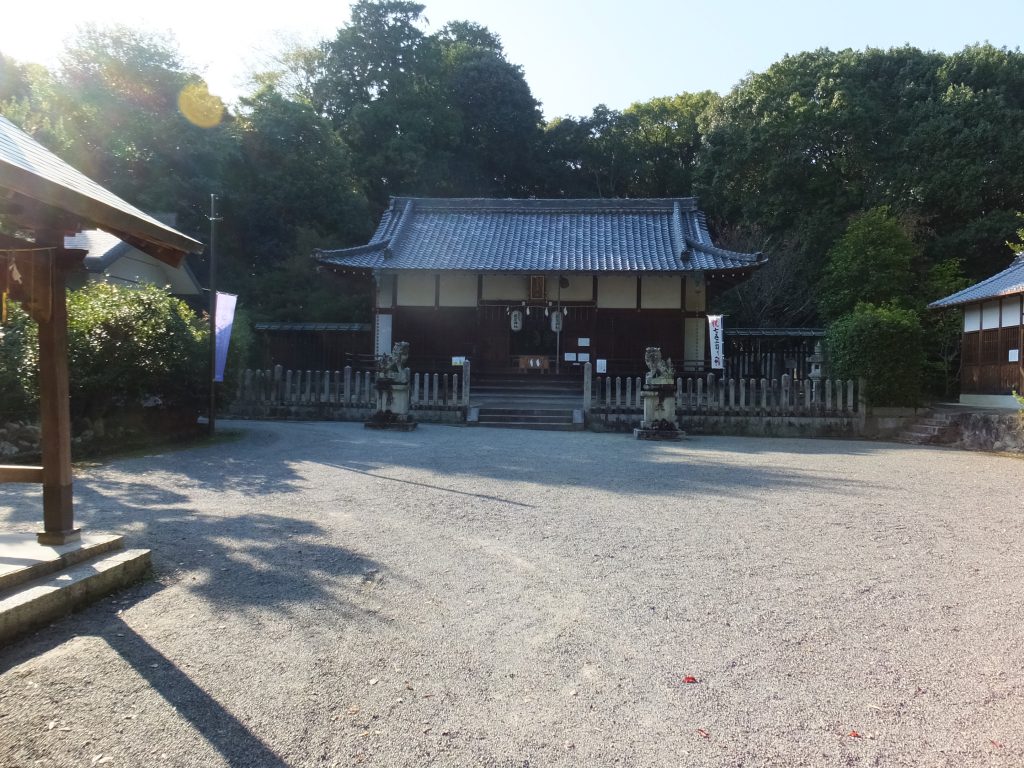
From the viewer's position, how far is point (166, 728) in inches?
90.5

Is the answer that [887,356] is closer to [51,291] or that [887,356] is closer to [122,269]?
[51,291]

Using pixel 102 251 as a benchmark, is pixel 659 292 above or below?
below

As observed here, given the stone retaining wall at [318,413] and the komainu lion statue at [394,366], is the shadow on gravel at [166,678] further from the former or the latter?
the stone retaining wall at [318,413]

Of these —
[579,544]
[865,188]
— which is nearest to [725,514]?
[579,544]

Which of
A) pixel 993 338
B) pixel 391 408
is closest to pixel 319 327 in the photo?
pixel 391 408

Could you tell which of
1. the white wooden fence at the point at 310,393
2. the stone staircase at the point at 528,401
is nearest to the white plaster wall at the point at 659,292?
the stone staircase at the point at 528,401

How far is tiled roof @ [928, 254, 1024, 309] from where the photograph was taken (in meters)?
14.8

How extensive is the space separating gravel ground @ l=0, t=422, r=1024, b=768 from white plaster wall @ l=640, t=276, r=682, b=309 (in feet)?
41.4

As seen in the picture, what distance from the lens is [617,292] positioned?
743 inches

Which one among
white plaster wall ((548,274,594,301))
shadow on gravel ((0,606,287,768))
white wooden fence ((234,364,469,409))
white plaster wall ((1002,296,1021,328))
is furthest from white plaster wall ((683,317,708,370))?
shadow on gravel ((0,606,287,768))

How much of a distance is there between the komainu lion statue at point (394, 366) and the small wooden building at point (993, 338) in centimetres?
1351

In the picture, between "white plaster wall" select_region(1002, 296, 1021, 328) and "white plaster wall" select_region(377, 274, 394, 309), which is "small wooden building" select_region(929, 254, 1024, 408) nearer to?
"white plaster wall" select_region(1002, 296, 1021, 328)

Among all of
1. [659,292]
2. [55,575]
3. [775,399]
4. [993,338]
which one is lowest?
[55,575]

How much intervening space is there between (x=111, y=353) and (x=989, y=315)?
1923cm
